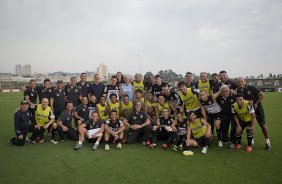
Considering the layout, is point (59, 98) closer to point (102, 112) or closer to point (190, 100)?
point (102, 112)

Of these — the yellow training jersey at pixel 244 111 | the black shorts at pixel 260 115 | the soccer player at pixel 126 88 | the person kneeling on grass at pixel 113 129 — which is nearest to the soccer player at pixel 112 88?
the soccer player at pixel 126 88

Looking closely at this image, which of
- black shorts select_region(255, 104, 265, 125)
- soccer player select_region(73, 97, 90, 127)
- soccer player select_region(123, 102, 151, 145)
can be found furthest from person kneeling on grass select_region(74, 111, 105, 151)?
black shorts select_region(255, 104, 265, 125)

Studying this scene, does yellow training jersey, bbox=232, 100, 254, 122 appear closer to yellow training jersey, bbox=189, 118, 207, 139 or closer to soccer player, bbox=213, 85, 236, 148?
soccer player, bbox=213, 85, 236, 148

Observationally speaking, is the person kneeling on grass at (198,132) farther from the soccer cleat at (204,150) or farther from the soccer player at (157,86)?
the soccer player at (157,86)

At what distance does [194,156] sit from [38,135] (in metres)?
4.50

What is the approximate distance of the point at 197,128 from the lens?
6.26 meters

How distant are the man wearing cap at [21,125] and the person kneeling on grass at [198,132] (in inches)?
176

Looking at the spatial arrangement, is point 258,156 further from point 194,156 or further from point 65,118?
point 65,118

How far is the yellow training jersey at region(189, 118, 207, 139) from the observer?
245 inches

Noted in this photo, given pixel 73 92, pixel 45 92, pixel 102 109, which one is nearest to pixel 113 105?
pixel 102 109

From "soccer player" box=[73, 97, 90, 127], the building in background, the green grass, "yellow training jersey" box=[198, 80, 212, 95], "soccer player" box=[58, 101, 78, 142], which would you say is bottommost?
the green grass

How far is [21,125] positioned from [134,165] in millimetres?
3706

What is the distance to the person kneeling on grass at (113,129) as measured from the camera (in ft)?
21.7

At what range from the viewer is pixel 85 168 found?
4.73 metres
